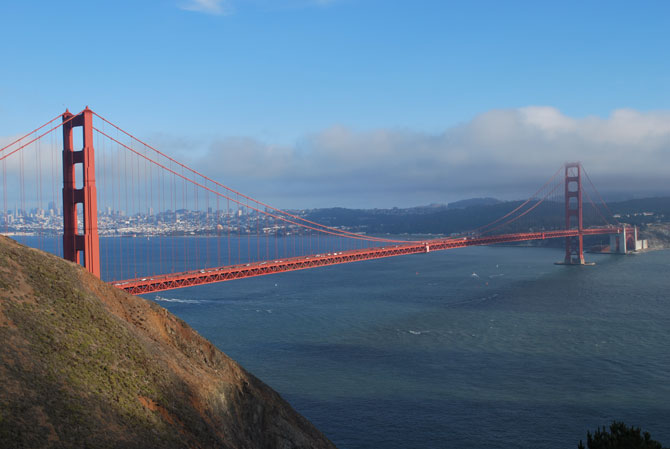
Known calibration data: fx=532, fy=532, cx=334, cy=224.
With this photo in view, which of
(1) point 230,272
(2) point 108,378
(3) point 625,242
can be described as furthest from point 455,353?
(3) point 625,242

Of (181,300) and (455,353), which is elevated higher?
(181,300)

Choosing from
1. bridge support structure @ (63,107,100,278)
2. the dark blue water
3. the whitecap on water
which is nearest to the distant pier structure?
the dark blue water

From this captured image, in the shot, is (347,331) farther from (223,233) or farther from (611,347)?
(223,233)

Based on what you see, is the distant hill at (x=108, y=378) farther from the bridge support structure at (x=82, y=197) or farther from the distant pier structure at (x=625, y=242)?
the distant pier structure at (x=625, y=242)

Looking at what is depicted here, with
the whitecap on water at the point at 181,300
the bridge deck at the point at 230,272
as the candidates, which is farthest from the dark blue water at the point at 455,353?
the bridge deck at the point at 230,272

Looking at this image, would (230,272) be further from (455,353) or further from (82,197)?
(455,353)

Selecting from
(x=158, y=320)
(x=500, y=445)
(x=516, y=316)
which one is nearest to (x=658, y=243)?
(x=516, y=316)

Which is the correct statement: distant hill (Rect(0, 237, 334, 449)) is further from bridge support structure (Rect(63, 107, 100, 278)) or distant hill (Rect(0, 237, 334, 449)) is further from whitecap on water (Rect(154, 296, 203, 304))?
whitecap on water (Rect(154, 296, 203, 304))
